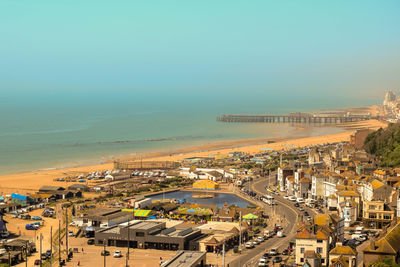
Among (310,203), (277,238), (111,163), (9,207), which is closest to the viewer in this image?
(277,238)

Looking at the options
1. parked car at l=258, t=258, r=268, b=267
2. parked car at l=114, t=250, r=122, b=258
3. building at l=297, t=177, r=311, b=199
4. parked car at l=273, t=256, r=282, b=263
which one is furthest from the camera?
building at l=297, t=177, r=311, b=199

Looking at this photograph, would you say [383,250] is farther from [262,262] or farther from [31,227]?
[31,227]

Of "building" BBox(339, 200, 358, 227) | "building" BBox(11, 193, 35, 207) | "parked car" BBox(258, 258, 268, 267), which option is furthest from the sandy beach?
"parked car" BBox(258, 258, 268, 267)

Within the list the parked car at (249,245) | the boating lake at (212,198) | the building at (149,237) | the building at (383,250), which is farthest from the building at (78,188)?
the building at (383,250)

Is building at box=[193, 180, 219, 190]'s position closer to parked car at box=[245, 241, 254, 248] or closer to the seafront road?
the seafront road

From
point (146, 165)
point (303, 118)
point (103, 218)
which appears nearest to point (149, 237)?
point (103, 218)

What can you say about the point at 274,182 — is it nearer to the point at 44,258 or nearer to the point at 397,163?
the point at 397,163
